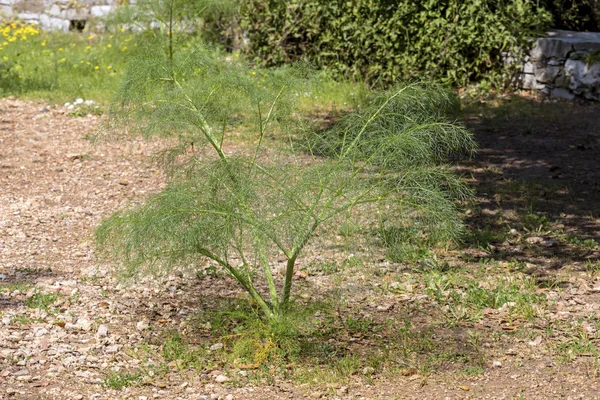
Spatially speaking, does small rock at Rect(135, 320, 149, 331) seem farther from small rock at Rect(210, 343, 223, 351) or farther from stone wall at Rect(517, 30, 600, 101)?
stone wall at Rect(517, 30, 600, 101)

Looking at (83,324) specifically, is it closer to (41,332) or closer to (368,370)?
(41,332)

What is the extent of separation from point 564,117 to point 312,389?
590cm

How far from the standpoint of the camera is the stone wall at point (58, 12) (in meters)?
12.7

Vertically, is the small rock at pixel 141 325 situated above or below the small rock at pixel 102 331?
below

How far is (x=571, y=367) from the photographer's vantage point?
13.5ft

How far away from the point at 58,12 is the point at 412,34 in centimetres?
602

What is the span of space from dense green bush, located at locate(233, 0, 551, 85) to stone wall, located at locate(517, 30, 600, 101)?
0.79 feet

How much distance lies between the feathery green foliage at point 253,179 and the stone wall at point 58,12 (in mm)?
8597

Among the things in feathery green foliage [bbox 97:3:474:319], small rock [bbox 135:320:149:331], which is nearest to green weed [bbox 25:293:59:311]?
small rock [bbox 135:320:149:331]

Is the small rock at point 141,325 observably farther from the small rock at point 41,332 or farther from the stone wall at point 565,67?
the stone wall at point 565,67

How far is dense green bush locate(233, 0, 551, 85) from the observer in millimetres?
9344

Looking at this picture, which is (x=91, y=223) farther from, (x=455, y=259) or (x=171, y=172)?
(x=455, y=259)

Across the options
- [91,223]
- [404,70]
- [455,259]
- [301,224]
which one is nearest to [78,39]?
[404,70]

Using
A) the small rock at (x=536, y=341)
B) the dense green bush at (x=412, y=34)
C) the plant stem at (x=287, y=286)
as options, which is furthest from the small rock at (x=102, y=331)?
the dense green bush at (x=412, y=34)
